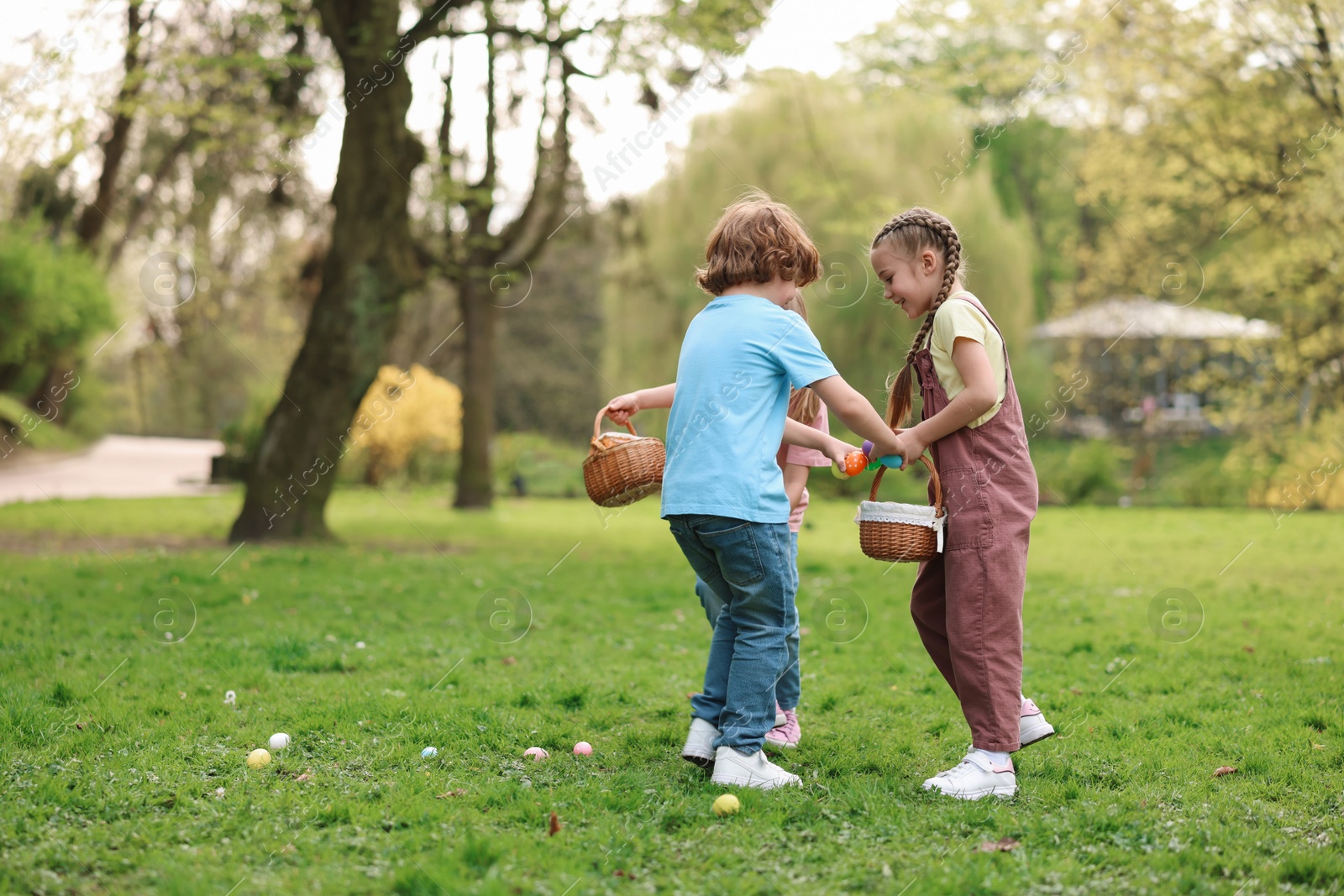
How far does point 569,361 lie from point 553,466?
10323 mm

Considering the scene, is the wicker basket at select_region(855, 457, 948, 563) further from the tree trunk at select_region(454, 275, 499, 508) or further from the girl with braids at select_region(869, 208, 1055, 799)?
the tree trunk at select_region(454, 275, 499, 508)

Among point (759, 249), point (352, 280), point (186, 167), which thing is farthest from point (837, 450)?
point (186, 167)

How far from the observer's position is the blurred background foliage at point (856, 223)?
37.6 ft

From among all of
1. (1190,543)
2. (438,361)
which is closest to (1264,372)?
(1190,543)

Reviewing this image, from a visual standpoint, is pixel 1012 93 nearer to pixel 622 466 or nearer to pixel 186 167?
pixel 186 167

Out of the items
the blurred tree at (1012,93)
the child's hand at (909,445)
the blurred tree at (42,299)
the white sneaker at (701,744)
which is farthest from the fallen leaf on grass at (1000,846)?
the blurred tree at (42,299)

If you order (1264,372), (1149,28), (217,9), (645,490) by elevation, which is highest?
(217,9)

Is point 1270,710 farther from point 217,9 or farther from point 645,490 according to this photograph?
point 217,9

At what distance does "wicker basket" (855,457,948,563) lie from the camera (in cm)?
357

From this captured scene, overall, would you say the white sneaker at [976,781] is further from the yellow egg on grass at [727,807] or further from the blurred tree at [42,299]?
the blurred tree at [42,299]

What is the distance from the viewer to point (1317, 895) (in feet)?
9.08

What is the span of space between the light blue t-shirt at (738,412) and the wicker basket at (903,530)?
0.30 metres

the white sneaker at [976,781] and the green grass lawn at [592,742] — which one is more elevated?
the white sneaker at [976,781]

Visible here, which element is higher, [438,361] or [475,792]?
[438,361]
